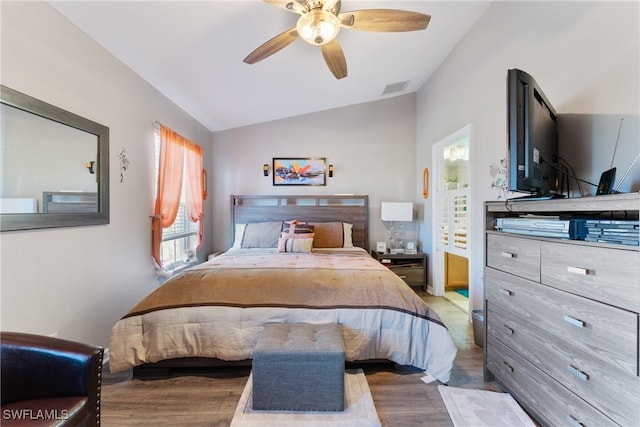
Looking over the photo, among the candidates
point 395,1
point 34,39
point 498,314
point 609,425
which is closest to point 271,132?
point 395,1

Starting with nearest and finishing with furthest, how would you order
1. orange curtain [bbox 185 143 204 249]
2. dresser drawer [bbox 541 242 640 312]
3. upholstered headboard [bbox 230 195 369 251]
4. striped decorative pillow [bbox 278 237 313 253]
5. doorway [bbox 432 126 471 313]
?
dresser drawer [bbox 541 242 640 312] < doorway [bbox 432 126 471 313] < striped decorative pillow [bbox 278 237 313 253] < orange curtain [bbox 185 143 204 249] < upholstered headboard [bbox 230 195 369 251]

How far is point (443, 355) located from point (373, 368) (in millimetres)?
543

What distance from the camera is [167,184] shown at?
10.2ft

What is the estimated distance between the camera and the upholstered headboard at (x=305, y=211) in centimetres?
434

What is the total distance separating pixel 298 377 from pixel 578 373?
1406mm

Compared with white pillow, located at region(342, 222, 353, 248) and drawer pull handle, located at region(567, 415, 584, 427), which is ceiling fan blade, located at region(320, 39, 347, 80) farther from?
drawer pull handle, located at region(567, 415, 584, 427)

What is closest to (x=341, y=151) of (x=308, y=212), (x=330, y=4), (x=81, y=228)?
(x=308, y=212)

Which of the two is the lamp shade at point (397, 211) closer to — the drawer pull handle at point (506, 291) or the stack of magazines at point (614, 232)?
the drawer pull handle at point (506, 291)

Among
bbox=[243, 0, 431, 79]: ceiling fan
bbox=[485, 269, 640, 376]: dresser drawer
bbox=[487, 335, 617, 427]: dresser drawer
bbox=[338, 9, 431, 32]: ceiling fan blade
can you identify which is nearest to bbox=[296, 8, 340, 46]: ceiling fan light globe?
bbox=[243, 0, 431, 79]: ceiling fan

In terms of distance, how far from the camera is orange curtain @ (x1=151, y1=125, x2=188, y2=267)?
2939 mm

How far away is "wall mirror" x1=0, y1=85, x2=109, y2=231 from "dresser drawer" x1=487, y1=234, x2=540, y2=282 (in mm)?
2960

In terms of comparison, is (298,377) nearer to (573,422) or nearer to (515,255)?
(573,422)

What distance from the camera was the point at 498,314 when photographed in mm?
1846

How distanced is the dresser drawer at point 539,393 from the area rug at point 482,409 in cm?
8
